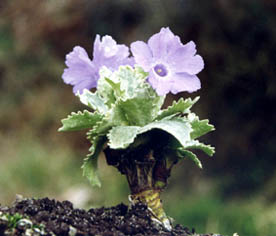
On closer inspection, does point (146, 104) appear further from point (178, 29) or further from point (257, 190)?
point (178, 29)

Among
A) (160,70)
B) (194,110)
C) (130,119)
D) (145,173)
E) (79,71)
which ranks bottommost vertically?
(145,173)

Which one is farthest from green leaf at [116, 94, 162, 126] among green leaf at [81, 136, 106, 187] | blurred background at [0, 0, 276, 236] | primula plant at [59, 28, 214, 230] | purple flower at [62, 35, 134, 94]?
blurred background at [0, 0, 276, 236]

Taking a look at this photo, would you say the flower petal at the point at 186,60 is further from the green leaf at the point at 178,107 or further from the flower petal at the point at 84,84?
the flower petal at the point at 84,84

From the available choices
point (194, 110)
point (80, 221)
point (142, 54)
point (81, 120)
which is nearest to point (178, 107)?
point (142, 54)

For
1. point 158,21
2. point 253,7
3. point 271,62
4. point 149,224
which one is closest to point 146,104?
point 149,224

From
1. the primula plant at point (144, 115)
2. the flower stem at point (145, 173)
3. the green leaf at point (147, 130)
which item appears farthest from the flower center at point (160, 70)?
the flower stem at point (145, 173)

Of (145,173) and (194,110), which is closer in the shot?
(145,173)

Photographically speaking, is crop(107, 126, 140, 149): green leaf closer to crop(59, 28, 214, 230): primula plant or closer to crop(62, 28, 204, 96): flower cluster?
crop(59, 28, 214, 230): primula plant

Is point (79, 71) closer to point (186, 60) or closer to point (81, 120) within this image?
point (81, 120)
